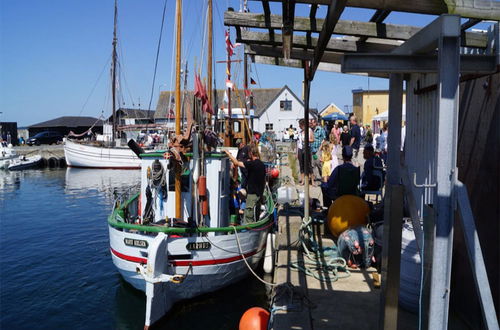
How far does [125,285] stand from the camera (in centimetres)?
1002

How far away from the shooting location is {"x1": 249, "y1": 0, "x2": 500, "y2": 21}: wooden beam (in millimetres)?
Result: 3049

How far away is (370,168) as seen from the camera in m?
9.33

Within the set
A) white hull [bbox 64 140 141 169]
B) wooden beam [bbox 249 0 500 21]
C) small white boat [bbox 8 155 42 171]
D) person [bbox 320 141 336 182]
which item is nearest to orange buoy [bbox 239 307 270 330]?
wooden beam [bbox 249 0 500 21]

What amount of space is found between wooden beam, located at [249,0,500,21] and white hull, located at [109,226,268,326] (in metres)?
5.54

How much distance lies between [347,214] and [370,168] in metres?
1.94

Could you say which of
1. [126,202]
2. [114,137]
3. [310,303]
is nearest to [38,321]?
[126,202]

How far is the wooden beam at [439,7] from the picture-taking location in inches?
120

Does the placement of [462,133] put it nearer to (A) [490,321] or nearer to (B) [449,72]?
(B) [449,72]

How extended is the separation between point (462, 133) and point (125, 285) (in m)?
8.19

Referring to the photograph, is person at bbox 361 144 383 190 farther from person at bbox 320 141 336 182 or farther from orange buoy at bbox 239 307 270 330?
orange buoy at bbox 239 307 270 330

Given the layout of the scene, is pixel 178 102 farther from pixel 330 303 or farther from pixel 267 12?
pixel 330 303

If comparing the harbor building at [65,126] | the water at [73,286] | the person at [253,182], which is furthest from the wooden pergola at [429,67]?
the harbor building at [65,126]

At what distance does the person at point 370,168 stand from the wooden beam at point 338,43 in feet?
12.2

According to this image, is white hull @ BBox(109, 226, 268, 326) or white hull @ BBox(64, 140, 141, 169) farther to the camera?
white hull @ BBox(64, 140, 141, 169)
